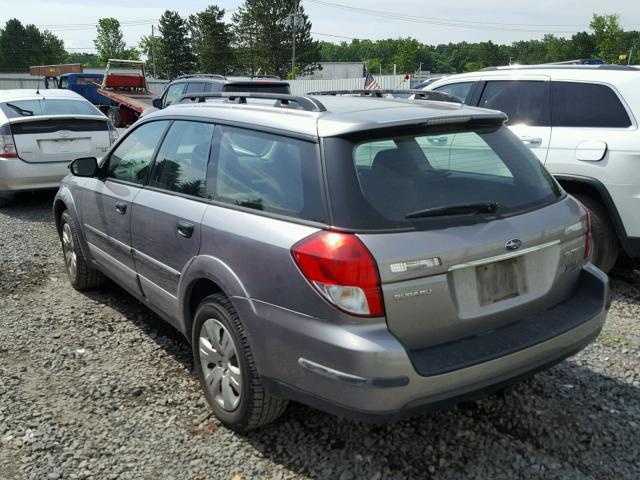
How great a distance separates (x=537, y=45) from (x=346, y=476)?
137m

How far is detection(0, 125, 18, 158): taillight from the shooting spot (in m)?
7.89

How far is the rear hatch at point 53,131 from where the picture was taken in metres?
7.97

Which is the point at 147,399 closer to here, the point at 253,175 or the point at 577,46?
the point at 253,175

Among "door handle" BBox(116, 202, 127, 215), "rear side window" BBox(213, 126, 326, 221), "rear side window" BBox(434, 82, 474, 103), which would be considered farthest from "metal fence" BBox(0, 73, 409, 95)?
"rear side window" BBox(213, 126, 326, 221)

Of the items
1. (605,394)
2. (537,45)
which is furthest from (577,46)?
(605,394)

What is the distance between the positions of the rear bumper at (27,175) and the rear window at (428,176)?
22.1ft

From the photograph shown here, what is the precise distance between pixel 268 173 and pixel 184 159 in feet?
2.89

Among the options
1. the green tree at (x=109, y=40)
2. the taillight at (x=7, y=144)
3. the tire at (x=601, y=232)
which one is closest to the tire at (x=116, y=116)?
the taillight at (x=7, y=144)

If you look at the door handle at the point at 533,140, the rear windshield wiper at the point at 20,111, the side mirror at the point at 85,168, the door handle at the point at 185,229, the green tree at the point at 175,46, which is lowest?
the door handle at the point at 185,229

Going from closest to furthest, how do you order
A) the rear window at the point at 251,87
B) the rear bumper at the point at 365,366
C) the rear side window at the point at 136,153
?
the rear bumper at the point at 365,366
the rear side window at the point at 136,153
the rear window at the point at 251,87

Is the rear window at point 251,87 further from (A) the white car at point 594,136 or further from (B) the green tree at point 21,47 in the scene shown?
(B) the green tree at point 21,47

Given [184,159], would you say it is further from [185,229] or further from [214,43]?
[214,43]

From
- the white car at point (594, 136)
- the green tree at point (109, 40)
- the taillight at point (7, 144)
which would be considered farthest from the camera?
the green tree at point (109, 40)

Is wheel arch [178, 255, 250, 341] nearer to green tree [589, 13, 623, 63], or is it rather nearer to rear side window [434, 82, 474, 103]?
rear side window [434, 82, 474, 103]
